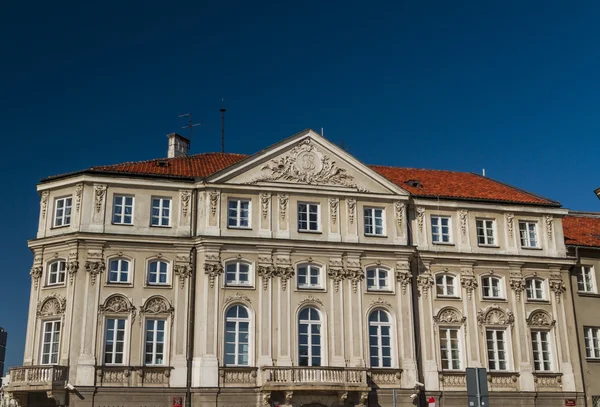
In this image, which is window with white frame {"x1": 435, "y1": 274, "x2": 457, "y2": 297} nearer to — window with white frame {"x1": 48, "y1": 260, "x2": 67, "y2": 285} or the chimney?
the chimney

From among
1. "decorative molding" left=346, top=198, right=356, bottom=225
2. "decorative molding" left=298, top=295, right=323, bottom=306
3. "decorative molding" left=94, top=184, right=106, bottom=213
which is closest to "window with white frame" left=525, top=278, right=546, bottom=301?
"decorative molding" left=346, top=198, right=356, bottom=225

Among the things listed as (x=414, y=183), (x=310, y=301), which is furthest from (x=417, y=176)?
(x=310, y=301)

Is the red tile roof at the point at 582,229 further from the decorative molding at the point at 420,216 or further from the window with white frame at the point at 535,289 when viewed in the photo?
the decorative molding at the point at 420,216

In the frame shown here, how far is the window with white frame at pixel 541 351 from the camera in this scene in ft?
156

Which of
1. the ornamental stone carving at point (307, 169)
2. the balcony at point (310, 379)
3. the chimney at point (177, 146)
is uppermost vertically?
the chimney at point (177, 146)

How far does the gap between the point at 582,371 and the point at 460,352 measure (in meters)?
8.31

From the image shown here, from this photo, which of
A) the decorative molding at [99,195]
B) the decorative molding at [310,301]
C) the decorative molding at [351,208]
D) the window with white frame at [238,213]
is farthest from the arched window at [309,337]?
the decorative molding at [99,195]

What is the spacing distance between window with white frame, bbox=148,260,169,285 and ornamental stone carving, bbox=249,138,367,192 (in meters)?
7.92

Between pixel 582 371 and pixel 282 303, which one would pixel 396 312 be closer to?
pixel 282 303

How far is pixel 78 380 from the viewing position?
4019 centimetres

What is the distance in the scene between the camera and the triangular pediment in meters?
46.0

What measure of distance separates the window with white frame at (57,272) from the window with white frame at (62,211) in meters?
2.34

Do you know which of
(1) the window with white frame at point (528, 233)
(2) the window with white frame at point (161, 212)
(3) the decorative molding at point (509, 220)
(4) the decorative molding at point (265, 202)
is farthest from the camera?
(1) the window with white frame at point (528, 233)

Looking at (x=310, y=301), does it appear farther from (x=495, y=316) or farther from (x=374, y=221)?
(x=495, y=316)
